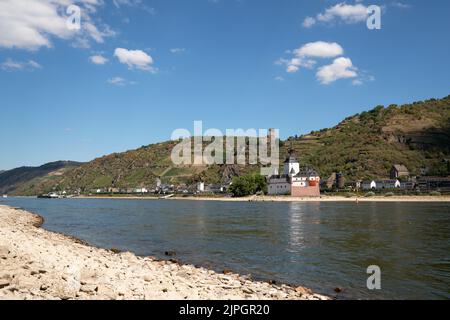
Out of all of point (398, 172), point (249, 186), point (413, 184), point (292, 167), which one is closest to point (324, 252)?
A: point (249, 186)

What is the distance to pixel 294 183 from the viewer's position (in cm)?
15138

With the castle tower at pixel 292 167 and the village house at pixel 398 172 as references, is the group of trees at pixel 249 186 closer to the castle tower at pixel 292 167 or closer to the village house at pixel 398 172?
the castle tower at pixel 292 167

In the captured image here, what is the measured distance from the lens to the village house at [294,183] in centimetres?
14752

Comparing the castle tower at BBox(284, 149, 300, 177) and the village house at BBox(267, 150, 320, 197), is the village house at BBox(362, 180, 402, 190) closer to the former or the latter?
the village house at BBox(267, 150, 320, 197)

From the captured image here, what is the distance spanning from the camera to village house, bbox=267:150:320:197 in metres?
148

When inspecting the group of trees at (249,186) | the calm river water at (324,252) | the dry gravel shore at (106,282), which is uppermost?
the group of trees at (249,186)

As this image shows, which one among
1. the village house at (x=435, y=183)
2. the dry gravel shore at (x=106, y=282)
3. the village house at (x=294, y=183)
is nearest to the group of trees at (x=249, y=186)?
the village house at (x=294, y=183)

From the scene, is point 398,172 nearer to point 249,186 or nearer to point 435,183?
Result: point 435,183

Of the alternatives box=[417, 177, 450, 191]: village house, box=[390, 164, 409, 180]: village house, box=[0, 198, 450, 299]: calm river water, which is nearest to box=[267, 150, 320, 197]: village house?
box=[390, 164, 409, 180]: village house

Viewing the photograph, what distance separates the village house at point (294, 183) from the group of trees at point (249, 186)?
10.8 ft

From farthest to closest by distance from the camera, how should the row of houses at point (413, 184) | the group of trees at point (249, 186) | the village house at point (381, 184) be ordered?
1. the group of trees at point (249, 186)
2. the village house at point (381, 184)
3. the row of houses at point (413, 184)

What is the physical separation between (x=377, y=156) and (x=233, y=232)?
161 meters
